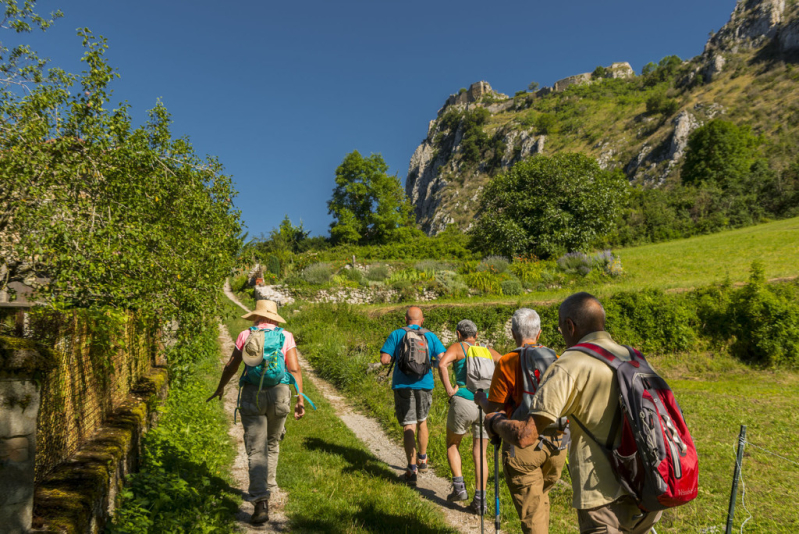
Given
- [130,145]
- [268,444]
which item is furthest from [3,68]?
[268,444]

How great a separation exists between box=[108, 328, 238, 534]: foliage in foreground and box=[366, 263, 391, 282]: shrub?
16.2 m

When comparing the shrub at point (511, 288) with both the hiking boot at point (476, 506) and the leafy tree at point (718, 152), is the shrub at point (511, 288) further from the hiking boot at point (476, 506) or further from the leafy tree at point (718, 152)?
the leafy tree at point (718, 152)

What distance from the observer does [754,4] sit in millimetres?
93750

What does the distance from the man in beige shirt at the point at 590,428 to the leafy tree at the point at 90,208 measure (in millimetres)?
4565

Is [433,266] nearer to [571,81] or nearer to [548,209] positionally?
[548,209]

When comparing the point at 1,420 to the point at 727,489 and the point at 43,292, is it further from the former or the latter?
the point at 727,489

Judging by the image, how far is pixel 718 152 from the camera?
49594 millimetres

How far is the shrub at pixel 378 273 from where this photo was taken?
23.4 m

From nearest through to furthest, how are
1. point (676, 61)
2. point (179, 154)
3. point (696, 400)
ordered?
→ point (179, 154)
point (696, 400)
point (676, 61)

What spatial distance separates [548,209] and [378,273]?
9990 millimetres

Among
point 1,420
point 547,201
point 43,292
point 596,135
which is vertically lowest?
point 1,420

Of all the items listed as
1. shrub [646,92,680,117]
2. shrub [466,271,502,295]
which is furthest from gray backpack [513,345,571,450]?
shrub [646,92,680,117]

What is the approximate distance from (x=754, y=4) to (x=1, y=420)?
13176 centimetres

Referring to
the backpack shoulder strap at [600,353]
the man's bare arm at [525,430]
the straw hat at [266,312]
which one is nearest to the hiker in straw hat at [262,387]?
the straw hat at [266,312]
